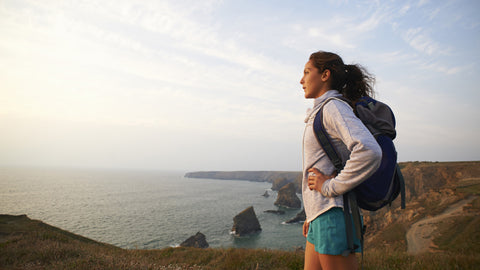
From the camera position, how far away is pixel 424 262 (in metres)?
5.18

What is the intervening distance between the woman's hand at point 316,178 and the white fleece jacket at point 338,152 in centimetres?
4

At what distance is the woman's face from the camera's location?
1.84m

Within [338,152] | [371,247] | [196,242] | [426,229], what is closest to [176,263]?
[338,152]

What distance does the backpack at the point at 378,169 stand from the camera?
1468 millimetres

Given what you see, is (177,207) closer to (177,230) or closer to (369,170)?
(177,230)

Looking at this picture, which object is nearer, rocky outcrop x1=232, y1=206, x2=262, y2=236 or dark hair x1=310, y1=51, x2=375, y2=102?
dark hair x1=310, y1=51, x2=375, y2=102

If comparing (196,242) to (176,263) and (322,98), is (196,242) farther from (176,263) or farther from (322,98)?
(322,98)

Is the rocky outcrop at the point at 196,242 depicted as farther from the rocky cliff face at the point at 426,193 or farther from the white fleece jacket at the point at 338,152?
the white fleece jacket at the point at 338,152

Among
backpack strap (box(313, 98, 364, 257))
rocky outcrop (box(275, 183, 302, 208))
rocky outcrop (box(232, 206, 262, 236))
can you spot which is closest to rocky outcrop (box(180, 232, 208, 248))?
rocky outcrop (box(232, 206, 262, 236))

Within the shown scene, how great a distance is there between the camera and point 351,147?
146cm

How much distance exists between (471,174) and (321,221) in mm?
45412

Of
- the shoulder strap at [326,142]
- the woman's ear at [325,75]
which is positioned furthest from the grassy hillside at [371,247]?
the woman's ear at [325,75]

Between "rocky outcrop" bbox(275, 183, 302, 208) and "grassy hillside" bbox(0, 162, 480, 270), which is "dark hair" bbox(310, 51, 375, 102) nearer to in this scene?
"grassy hillside" bbox(0, 162, 480, 270)

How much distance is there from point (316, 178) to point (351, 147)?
1.18 feet
